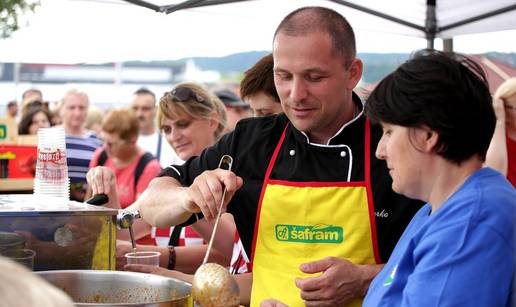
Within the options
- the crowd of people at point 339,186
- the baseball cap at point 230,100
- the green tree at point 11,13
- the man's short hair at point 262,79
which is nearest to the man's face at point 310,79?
the crowd of people at point 339,186

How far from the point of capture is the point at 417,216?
186cm

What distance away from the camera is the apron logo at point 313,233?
2.17 meters

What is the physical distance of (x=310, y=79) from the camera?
2.13m

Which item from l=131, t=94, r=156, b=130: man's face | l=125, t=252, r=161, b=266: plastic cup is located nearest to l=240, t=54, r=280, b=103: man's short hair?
l=125, t=252, r=161, b=266: plastic cup

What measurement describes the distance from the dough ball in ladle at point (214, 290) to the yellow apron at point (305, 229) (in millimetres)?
395

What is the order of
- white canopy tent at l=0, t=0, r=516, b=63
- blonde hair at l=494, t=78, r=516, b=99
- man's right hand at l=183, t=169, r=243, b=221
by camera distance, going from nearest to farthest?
1. man's right hand at l=183, t=169, r=243, b=221
2. blonde hair at l=494, t=78, r=516, b=99
3. white canopy tent at l=0, t=0, r=516, b=63

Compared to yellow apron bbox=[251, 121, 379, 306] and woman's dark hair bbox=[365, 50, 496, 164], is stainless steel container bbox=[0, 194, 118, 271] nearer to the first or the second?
yellow apron bbox=[251, 121, 379, 306]

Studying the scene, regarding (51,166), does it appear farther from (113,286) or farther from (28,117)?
(28,117)

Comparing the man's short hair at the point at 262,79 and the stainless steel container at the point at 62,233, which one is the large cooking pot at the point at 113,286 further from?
the man's short hair at the point at 262,79

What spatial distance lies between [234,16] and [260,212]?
235 cm

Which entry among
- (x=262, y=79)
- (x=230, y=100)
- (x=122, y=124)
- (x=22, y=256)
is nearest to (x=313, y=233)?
(x=22, y=256)

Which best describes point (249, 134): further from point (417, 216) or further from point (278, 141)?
point (417, 216)

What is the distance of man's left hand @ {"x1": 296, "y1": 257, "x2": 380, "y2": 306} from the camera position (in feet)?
6.46

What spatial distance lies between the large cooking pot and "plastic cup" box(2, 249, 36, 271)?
0.10 metres
